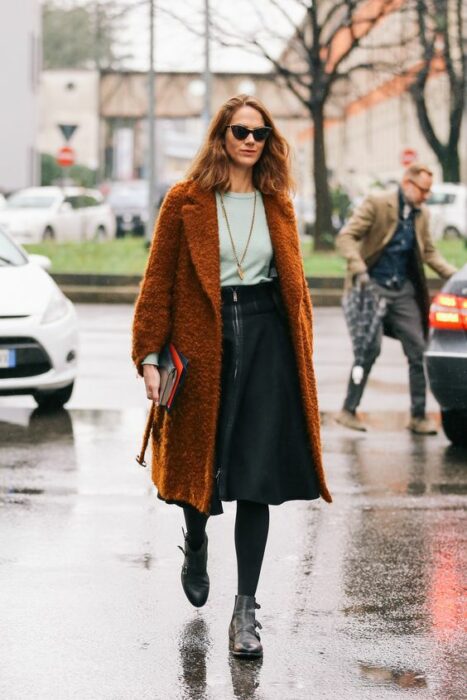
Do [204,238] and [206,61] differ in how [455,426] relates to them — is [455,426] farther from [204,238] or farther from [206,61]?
[206,61]

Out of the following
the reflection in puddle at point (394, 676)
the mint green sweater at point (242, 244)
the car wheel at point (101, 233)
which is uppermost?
the mint green sweater at point (242, 244)

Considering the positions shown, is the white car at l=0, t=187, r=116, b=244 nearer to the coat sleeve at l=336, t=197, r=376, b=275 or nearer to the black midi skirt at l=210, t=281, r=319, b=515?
the coat sleeve at l=336, t=197, r=376, b=275

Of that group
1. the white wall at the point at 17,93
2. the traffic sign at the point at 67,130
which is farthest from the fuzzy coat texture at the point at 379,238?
the white wall at the point at 17,93

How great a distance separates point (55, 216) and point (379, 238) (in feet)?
80.0

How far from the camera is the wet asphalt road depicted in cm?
462

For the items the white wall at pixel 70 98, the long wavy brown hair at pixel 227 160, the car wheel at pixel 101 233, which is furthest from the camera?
the white wall at pixel 70 98

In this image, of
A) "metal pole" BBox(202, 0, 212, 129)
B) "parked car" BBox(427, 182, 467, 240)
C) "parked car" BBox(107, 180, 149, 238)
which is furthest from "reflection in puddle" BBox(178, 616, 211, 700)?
"parked car" BBox(107, 180, 149, 238)

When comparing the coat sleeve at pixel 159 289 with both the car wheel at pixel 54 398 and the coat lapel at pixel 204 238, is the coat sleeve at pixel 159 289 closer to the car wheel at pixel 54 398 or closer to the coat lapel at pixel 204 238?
the coat lapel at pixel 204 238

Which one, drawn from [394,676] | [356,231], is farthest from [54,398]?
[394,676]

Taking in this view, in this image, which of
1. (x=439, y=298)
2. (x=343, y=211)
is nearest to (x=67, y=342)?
(x=439, y=298)

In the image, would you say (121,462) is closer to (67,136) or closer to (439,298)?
(439,298)

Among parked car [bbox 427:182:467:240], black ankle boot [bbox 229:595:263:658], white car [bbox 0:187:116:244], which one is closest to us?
black ankle boot [bbox 229:595:263:658]

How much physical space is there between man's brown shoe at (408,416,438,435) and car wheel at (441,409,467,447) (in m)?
0.53

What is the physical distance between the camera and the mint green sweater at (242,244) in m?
4.96
